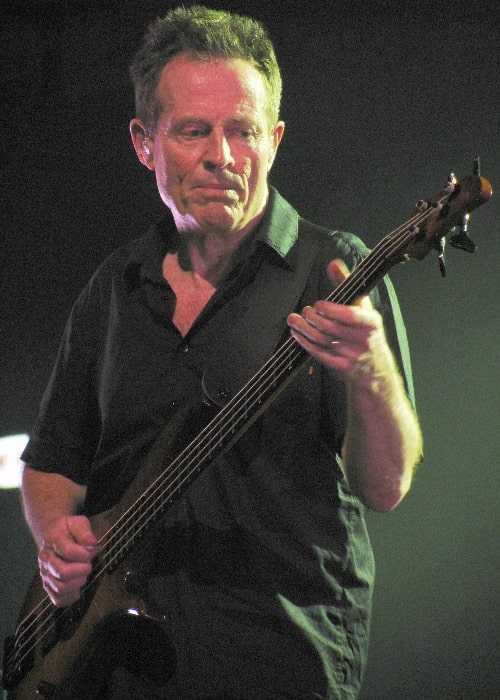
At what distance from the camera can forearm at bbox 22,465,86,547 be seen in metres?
2.06

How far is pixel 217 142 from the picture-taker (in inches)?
76.5

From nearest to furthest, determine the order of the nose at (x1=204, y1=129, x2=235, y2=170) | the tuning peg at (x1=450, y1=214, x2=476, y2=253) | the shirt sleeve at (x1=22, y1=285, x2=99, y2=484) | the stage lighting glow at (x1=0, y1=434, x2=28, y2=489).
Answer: the tuning peg at (x1=450, y1=214, x2=476, y2=253)
the nose at (x1=204, y1=129, x2=235, y2=170)
the shirt sleeve at (x1=22, y1=285, x2=99, y2=484)
the stage lighting glow at (x1=0, y1=434, x2=28, y2=489)

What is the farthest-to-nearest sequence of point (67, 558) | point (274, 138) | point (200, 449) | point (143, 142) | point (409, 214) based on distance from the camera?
1. point (409, 214)
2. point (143, 142)
3. point (274, 138)
4. point (67, 558)
5. point (200, 449)

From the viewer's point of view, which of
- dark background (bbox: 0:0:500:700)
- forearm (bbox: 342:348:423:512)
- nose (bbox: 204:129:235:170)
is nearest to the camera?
forearm (bbox: 342:348:423:512)

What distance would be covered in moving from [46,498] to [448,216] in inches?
49.7

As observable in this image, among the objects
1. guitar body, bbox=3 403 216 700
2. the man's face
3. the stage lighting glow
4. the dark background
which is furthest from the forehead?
the stage lighting glow

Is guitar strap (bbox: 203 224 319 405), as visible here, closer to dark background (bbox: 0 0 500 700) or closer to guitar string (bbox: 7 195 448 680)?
guitar string (bbox: 7 195 448 680)

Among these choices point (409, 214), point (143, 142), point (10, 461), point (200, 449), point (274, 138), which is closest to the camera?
point (200, 449)

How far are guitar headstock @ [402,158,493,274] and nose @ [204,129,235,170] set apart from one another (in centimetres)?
60

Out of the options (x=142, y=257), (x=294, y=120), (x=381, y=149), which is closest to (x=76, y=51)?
(x=294, y=120)

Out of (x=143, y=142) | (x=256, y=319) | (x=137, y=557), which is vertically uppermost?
(x=143, y=142)

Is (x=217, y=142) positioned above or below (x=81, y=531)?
above

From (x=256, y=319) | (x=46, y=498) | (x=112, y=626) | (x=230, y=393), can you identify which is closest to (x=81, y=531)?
(x=112, y=626)

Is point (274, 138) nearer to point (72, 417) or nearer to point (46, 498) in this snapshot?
point (72, 417)
